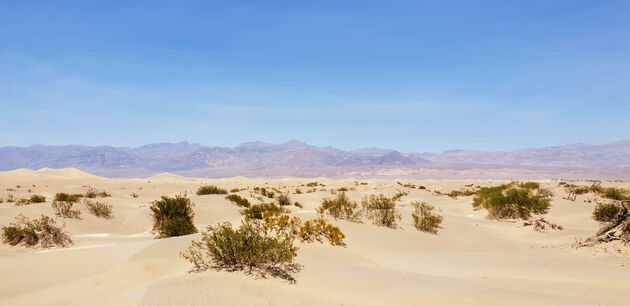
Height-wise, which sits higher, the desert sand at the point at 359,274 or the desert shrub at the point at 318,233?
the desert shrub at the point at 318,233

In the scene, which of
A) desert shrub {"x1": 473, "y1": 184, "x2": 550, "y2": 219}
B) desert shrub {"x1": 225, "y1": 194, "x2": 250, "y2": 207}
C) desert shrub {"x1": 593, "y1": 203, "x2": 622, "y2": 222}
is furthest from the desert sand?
desert shrub {"x1": 225, "y1": 194, "x2": 250, "y2": 207}

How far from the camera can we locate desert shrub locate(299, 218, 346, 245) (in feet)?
28.5

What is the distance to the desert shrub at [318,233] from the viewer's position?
28.5 feet

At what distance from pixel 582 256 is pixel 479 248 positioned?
8.95ft

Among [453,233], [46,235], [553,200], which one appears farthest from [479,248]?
[46,235]

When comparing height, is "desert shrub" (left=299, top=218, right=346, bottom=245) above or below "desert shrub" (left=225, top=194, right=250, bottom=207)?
above

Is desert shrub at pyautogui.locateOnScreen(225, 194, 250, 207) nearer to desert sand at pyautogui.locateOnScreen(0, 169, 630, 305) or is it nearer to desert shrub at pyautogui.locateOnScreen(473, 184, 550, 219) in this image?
desert sand at pyautogui.locateOnScreen(0, 169, 630, 305)

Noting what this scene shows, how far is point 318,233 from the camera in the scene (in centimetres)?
902

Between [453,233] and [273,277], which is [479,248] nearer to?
[453,233]

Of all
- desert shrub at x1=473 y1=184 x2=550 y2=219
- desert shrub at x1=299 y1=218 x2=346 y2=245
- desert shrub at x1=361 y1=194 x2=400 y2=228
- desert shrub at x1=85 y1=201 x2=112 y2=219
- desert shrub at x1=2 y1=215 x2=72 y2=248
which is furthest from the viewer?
desert shrub at x1=473 y1=184 x2=550 y2=219

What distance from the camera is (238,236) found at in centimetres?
612

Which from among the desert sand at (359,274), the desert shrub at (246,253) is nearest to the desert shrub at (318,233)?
the desert sand at (359,274)

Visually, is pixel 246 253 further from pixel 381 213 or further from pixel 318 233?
pixel 381 213

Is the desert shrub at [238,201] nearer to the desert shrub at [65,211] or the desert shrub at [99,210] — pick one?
the desert shrub at [99,210]
